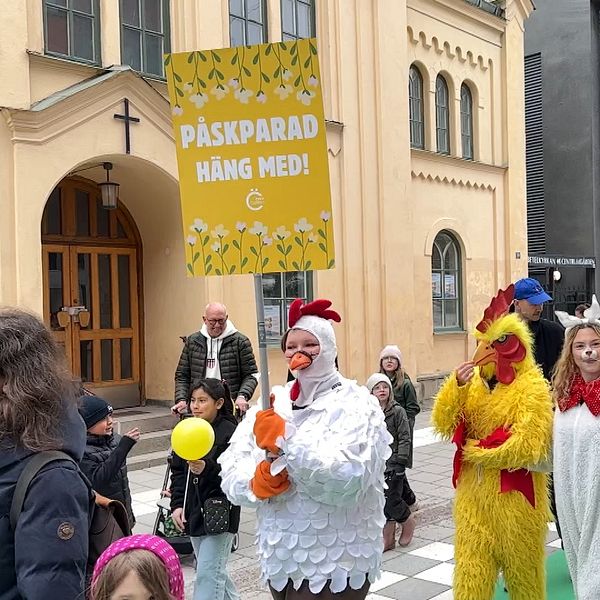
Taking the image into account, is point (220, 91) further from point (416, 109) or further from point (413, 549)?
point (416, 109)

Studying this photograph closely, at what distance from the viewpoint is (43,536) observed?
1.76 m

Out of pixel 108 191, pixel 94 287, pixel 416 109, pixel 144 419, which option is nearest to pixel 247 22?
pixel 108 191

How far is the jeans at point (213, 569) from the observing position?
4012 mm

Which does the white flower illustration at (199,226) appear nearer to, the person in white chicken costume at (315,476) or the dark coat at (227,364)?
the person in white chicken costume at (315,476)

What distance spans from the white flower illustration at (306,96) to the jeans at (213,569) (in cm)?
242

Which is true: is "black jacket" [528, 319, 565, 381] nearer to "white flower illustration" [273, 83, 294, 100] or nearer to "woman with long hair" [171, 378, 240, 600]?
"woman with long hair" [171, 378, 240, 600]

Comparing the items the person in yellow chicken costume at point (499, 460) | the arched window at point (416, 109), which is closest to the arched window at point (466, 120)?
the arched window at point (416, 109)

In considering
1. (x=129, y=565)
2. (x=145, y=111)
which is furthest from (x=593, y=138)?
(x=129, y=565)

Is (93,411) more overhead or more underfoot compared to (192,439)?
more overhead

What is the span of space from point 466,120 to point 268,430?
45.3ft

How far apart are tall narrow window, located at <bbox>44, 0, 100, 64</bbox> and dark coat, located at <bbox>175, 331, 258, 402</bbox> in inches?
164

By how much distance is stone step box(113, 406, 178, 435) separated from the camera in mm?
9086

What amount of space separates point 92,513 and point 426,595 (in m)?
3.47

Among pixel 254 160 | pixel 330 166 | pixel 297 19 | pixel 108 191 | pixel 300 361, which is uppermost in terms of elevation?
pixel 297 19
